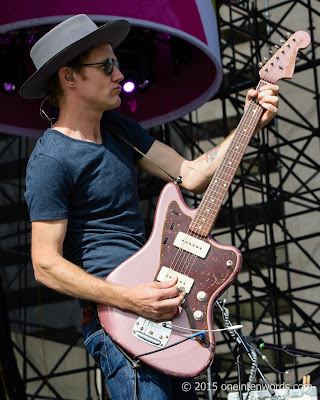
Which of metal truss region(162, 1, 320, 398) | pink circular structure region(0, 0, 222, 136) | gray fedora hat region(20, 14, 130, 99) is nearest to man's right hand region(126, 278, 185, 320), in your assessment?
gray fedora hat region(20, 14, 130, 99)

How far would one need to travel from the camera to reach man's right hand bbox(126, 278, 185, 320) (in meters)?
2.21

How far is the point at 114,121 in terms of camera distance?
272cm

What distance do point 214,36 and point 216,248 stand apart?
124 inches

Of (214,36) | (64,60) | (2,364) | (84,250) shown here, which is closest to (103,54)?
(64,60)

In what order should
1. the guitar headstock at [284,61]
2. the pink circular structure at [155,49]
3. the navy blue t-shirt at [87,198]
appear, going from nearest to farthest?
1. the navy blue t-shirt at [87,198]
2. the guitar headstock at [284,61]
3. the pink circular structure at [155,49]

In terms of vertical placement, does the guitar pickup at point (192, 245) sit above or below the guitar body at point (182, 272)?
above

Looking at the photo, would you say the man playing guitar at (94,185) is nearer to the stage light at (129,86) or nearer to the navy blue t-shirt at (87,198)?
the navy blue t-shirt at (87,198)

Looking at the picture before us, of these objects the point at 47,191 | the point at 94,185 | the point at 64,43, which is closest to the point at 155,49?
the point at 64,43

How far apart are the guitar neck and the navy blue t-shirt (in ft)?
0.84

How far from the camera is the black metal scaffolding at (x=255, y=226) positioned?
25.5 feet

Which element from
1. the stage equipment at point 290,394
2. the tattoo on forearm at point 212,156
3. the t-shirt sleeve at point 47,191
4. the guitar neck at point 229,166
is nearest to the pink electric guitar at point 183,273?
the guitar neck at point 229,166

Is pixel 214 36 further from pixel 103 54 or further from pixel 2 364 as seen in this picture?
pixel 2 364

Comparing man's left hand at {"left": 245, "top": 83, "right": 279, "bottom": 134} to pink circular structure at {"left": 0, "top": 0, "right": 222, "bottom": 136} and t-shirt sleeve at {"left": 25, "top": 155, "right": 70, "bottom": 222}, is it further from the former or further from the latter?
pink circular structure at {"left": 0, "top": 0, "right": 222, "bottom": 136}

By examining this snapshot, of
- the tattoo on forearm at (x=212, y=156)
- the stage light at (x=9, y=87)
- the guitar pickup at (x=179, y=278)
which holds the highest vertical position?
the stage light at (x=9, y=87)
